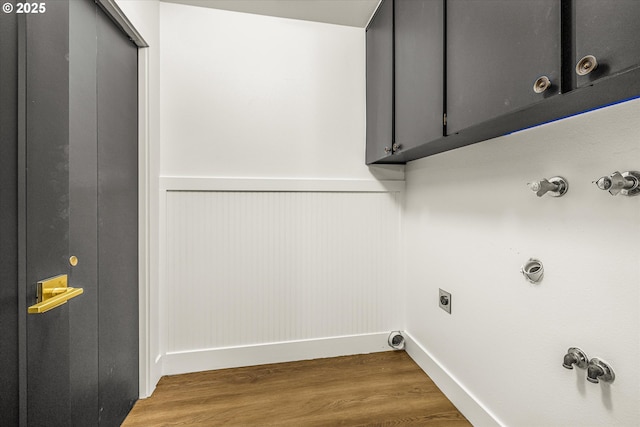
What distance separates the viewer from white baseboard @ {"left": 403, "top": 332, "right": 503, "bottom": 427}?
4.10ft

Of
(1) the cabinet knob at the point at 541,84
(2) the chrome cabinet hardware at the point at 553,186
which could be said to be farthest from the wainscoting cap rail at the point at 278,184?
(1) the cabinet knob at the point at 541,84

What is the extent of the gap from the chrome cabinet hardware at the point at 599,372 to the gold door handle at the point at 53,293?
1502 mm

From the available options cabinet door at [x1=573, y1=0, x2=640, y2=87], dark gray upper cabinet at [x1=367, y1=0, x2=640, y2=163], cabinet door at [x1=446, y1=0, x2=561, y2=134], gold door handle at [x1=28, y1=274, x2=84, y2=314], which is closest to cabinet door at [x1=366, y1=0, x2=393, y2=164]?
dark gray upper cabinet at [x1=367, y1=0, x2=640, y2=163]

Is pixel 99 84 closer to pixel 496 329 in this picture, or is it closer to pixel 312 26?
pixel 312 26

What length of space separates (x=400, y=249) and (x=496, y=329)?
852mm

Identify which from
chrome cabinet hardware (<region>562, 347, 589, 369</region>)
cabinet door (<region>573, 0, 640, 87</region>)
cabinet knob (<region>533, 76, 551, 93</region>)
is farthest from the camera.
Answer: chrome cabinet hardware (<region>562, 347, 589, 369</region>)

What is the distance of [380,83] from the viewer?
5.57 feet

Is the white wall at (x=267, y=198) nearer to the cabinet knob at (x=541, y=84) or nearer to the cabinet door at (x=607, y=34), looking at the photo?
the cabinet knob at (x=541, y=84)

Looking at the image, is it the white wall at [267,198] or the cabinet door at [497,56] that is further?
the white wall at [267,198]

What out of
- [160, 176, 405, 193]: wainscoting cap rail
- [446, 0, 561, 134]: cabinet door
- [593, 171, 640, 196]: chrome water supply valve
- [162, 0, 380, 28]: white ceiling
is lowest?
[593, 171, 640, 196]: chrome water supply valve

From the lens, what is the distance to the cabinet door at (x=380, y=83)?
157 cm

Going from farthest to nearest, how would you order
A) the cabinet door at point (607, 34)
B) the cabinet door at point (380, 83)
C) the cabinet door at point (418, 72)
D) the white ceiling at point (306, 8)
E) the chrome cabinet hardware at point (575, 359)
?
1. the white ceiling at point (306, 8)
2. the cabinet door at point (380, 83)
3. the cabinet door at point (418, 72)
4. the chrome cabinet hardware at point (575, 359)
5. the cabinet door at point (607, 34)

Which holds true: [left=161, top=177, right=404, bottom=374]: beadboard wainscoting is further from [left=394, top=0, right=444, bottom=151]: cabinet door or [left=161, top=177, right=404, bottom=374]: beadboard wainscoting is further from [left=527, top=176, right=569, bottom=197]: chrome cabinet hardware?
[left=527, top=176, right=569, bottom=197]: chrome cabinet hardware

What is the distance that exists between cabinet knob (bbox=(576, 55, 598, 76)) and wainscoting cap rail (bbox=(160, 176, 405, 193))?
52.4 inches
